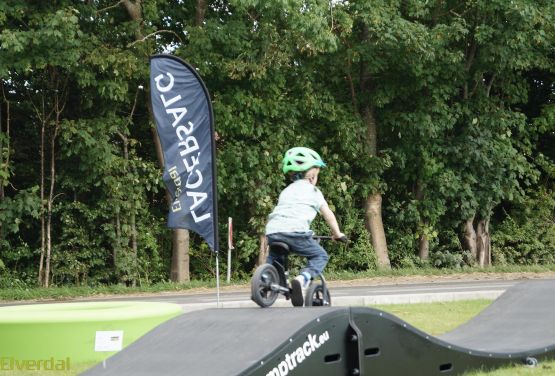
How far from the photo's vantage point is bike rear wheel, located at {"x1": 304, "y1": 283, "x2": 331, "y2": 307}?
8852 millimetres

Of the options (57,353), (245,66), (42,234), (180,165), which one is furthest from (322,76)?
(57,353)

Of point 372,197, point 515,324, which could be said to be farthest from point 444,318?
point 372,197

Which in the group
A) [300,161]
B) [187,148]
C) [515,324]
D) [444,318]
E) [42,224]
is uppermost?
[187,148]

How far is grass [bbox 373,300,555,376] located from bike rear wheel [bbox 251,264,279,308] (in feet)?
6.43

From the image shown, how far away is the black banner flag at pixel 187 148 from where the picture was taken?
44.1ft

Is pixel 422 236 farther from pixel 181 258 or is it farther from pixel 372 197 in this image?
pixel 181 258

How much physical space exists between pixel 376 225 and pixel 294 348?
67.9 ft

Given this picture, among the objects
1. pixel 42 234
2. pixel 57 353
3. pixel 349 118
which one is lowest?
pixel 57 353

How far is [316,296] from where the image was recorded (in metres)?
9.16

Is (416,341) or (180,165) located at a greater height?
(180,165)

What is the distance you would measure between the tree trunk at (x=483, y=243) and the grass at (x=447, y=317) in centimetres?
1318

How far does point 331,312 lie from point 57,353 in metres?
3.81

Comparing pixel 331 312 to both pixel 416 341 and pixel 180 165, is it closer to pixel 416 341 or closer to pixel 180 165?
pixel 416 341

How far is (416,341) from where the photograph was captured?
23.2 feet
